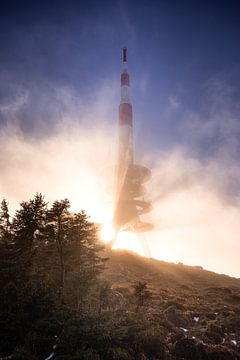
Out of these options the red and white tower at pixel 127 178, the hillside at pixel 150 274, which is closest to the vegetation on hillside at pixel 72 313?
the hillside at pixel 150 274

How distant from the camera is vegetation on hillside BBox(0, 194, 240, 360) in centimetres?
1170

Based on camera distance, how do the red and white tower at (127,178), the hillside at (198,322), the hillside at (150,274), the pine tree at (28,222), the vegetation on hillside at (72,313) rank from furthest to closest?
the red and white tower at (127,178) < the hillside at (150,274) < the pine tree at (28,222) < the hillside at (198,322) < the vegetation on hillside at (72,313)

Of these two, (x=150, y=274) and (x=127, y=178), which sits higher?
(x=127, y=178)

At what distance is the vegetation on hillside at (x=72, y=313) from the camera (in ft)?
38.4

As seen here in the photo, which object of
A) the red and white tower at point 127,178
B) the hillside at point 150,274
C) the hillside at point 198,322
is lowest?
the hillside at point 198,322

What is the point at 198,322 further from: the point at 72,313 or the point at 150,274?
the point at 150,274

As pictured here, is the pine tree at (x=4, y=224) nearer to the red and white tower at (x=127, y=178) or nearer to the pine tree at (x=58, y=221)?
the pine tree at (x=58, y=221)

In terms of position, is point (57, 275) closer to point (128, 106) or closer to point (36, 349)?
point (36, 349)

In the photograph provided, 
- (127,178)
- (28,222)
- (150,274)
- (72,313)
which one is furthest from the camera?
(127,178)

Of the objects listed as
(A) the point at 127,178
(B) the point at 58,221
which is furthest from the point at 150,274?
(B) the point at 58,221

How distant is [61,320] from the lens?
13836 mm

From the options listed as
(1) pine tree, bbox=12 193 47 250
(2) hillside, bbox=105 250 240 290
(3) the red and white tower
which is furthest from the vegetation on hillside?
(3) the red and white tower

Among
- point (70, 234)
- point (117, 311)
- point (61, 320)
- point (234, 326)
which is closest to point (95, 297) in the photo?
point (117, 311)

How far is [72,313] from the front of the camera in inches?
603
